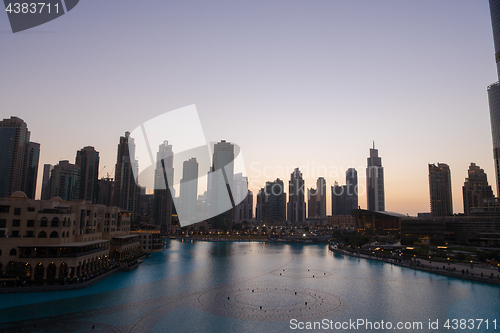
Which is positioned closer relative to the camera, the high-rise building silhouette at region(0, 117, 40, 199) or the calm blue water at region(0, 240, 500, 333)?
the calm blue water at region(0, 240, 500, 333)

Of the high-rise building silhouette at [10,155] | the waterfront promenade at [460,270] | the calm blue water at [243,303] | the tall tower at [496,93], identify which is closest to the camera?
the calm blue water at [243,303]

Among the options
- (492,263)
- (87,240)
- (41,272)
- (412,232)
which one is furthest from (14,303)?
(412,232)

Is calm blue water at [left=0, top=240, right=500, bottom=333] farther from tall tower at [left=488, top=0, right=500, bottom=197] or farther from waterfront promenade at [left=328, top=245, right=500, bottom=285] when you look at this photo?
tall tower at [left=488, top=0, right=500, bottom=197]

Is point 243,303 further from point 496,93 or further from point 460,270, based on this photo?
point 496,93

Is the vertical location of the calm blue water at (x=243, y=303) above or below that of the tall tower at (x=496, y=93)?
below

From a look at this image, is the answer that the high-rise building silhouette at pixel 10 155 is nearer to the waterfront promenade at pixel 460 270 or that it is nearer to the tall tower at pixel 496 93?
the waterfront promenade at pixel 460 270

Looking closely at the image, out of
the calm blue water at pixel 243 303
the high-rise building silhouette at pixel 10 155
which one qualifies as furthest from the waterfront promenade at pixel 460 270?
the high-rise building silhouette at pixel 10 155

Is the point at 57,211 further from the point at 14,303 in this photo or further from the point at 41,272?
the point at 14,303

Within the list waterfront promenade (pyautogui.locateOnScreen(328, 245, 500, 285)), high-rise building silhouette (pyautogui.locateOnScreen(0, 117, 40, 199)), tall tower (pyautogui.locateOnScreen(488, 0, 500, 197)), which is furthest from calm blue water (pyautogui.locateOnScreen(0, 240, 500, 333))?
high-rise building silhouette (pyautogui.locateOnScreen(0, 117, 40, 199))

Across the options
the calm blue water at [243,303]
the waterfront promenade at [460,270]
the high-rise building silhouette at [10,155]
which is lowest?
the calm blue water at [243,303]

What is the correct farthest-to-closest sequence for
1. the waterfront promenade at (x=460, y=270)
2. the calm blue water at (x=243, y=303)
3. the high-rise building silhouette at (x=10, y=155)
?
1. the high-rise building silhouette at (x=10, y=155)
2. the waterfront promenade at (x=460, y=270)
3. the calm blue water at (x=243, y=303)
